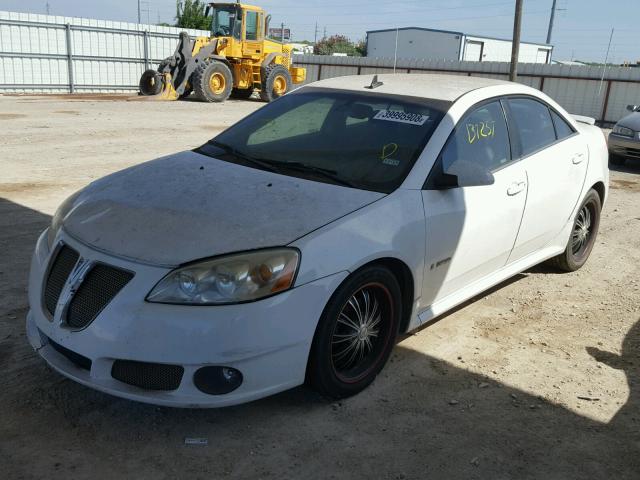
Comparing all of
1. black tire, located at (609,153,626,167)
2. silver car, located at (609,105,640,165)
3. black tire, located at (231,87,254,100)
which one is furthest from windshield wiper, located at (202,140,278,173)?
black tire, located at (231,87,254,100)

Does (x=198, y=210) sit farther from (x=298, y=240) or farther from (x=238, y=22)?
(x=238, y=22)

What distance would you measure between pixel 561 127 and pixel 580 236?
105 centimetres

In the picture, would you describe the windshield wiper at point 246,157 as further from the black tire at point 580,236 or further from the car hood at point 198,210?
the black tire at point 580,236

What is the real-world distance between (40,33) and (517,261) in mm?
22592

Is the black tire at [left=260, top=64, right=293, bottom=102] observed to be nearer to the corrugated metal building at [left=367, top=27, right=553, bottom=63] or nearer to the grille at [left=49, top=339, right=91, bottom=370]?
the grille at [left=49, top=339, right=91, bottom=370]

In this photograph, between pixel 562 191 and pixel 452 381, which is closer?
pixel 452 381

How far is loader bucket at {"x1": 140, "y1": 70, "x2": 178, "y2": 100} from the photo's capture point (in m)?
20.5

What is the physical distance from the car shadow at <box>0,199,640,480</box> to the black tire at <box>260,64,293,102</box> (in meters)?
19.7

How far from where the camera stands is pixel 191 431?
2.99 metres

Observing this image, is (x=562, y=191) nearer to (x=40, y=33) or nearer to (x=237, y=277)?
(x=237, y=277)

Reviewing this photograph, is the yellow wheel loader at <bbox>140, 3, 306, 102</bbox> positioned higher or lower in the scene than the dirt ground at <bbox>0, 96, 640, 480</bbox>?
higher

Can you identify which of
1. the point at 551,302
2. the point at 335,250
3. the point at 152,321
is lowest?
the point at 551,302

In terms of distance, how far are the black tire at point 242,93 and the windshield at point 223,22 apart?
2.56 meters

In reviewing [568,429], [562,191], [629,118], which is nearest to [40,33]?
[629,118]
